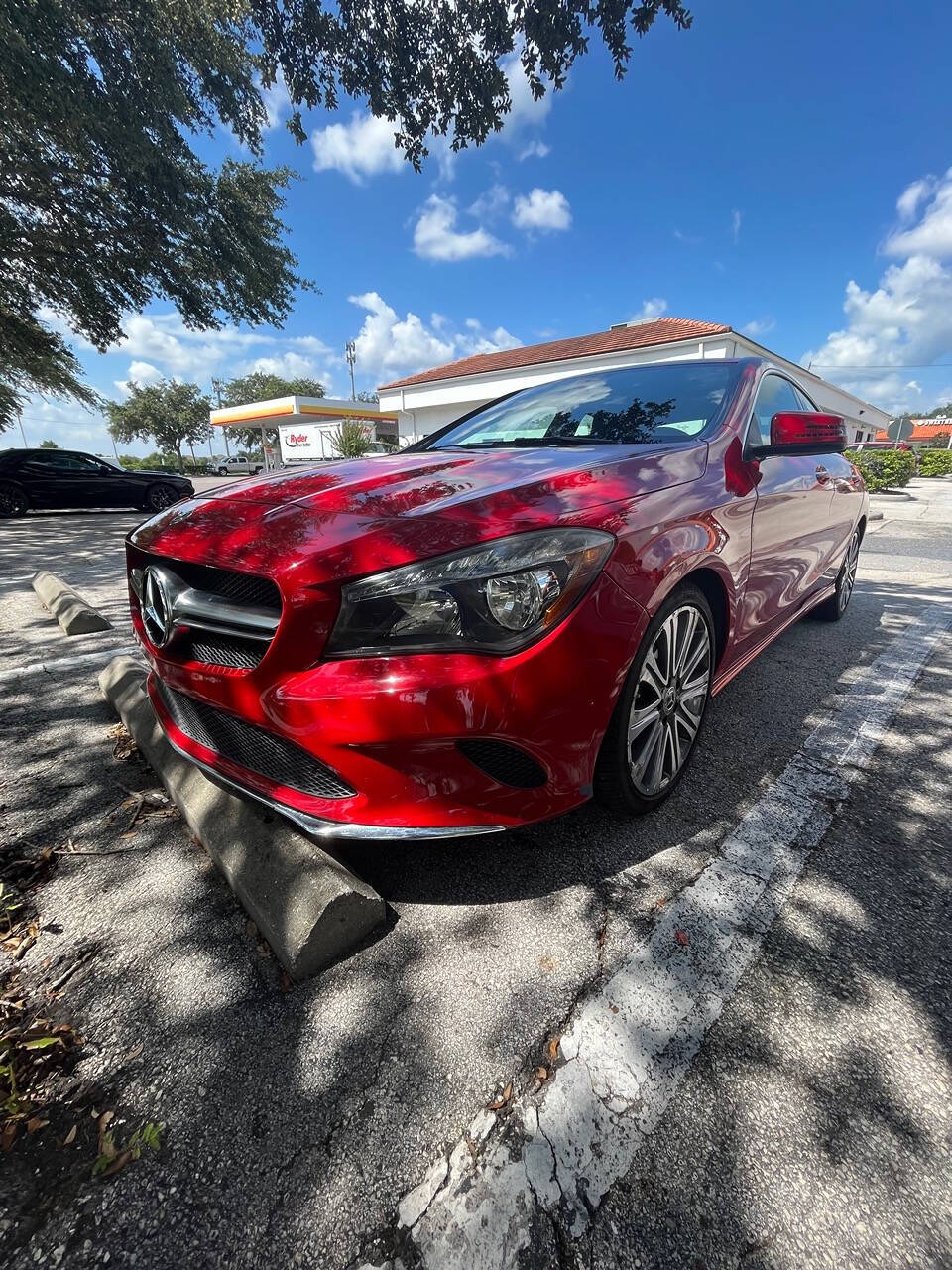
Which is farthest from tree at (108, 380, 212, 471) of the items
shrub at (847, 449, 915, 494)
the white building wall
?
shrub at (847, 449, 915, 494)

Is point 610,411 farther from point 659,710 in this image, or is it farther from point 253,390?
point 253,390

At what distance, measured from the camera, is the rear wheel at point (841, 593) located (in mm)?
4320

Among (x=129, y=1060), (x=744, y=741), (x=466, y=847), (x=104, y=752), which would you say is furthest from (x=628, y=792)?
(x=104, y=752)

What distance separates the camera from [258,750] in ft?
5.21

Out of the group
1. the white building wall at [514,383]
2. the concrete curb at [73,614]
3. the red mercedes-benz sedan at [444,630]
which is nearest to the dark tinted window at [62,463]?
the concrete curb at [73,614]

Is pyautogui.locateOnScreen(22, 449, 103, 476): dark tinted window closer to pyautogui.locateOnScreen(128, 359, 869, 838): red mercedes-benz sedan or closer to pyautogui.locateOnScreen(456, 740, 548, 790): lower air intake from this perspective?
pyautogui.locateOnScreen(128, 359, 869, 838): red mercedes-benz sedan

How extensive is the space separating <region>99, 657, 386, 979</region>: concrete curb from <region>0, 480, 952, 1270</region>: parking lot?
8cm

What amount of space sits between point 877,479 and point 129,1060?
969 inches

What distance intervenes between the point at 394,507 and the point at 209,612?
0.58 m

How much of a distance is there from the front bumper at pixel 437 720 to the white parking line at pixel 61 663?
2.32 metres

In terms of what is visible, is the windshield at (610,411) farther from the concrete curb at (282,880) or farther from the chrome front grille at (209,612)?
the concrete curb at (282,880)

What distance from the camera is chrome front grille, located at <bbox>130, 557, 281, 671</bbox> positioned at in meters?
1.48

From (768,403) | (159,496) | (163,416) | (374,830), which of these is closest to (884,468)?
(768,403)

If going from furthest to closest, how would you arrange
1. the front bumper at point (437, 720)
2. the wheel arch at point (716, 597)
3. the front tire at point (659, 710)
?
the wheel arch at point (716, 597)
the front tire at point (659, 710)
the front bumper at point (437, 720)
